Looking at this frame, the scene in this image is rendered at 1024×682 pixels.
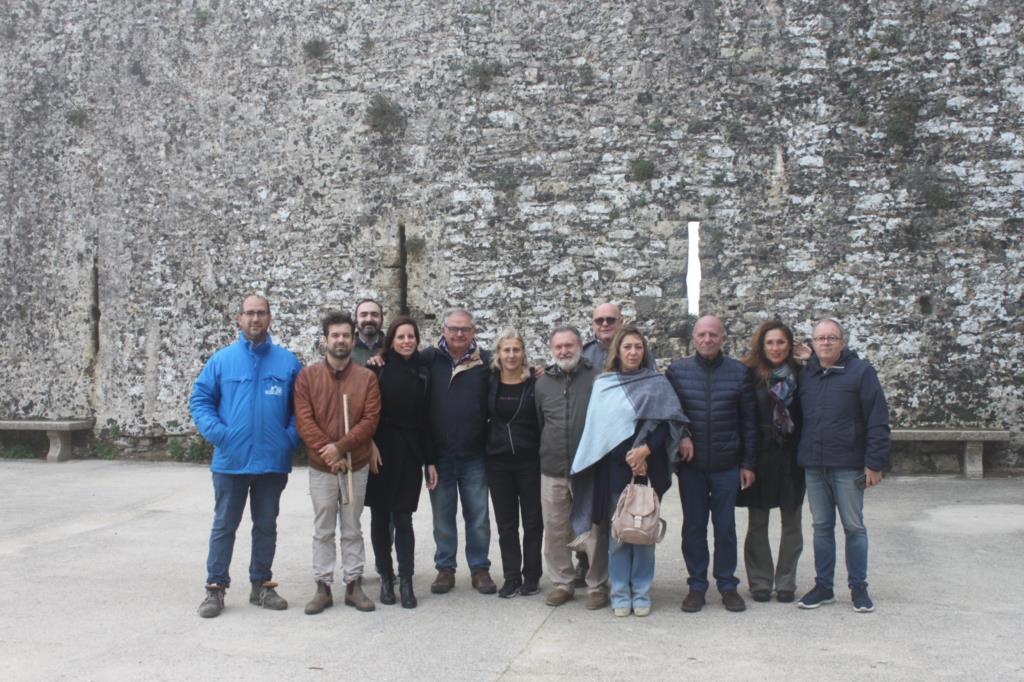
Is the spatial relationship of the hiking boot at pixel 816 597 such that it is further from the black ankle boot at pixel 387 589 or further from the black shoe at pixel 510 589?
the black ankle boot at pixel 387 589

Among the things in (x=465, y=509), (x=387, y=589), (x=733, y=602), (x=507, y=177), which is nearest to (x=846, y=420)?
(x=733, y=602)

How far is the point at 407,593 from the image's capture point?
203 inches

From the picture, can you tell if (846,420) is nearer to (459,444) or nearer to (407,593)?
(459,444)

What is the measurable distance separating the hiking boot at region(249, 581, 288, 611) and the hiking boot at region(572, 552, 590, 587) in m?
1.65

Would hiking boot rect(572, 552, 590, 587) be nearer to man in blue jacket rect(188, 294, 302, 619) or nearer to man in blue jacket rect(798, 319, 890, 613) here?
man in blue jacket rect(798, 319, 890, 613)

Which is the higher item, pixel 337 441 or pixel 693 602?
pixel 337 441

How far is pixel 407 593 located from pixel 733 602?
172 centimetres

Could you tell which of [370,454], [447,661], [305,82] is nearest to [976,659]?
[447,661]

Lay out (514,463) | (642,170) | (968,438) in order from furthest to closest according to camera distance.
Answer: (642,170) → (968,438) → (514,463)

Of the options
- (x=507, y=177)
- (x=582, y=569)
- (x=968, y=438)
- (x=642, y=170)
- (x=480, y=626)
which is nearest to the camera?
(x=480, y=626)

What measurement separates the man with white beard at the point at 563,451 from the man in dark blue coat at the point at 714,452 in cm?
49

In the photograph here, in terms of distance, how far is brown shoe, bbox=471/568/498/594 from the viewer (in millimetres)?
5395

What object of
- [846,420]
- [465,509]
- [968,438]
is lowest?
[465,509]

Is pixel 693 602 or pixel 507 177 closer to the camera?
pixel 693 602
